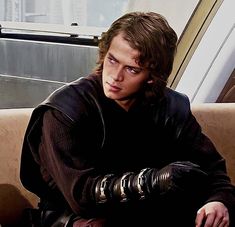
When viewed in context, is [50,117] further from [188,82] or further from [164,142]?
[188,82]

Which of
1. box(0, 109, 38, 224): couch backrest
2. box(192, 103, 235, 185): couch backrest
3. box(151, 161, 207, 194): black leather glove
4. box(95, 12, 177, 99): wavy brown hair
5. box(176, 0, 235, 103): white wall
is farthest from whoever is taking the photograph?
box(176, 0, 235, 103): white wall

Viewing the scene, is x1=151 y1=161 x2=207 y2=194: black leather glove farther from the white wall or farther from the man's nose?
the white wall

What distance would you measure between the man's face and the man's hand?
0.42 metres

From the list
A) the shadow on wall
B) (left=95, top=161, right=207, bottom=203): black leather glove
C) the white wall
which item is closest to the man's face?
(left=95, top=161, right=207, bottom=203): black leather glove

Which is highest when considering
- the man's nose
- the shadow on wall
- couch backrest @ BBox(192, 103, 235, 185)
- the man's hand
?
the man's nose

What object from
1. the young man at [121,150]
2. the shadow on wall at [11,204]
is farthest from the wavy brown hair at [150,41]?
the shadow on wall at [11,204]

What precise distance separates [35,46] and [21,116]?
3.05ft

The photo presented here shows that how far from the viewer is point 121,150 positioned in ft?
4.72

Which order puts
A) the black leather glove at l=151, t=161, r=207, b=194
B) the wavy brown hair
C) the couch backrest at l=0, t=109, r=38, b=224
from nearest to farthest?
the black leather glove at l=151, t=161, r=207, b=194 → the wavy brown hair → the couch backrest at l=0, t=109, r=38, b=224

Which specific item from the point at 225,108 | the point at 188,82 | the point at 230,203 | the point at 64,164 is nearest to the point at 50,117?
the point at 64,164

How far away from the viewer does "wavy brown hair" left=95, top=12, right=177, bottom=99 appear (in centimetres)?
131

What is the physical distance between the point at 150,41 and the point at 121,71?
0.12 metres

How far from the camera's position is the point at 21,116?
1.67 metres

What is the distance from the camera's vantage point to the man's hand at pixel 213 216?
1.34m
